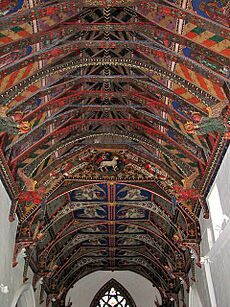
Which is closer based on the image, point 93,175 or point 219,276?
point 219,276

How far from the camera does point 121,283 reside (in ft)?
103

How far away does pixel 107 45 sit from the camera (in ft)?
42.2

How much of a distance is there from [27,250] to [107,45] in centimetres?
1045

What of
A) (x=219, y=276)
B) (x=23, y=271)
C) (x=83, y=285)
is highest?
(x=83, y=285)

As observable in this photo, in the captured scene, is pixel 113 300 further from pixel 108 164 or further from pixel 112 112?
pixel 112 112

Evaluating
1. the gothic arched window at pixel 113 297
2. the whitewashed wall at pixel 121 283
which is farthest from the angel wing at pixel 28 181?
the gothic arched window at pixel 113 297

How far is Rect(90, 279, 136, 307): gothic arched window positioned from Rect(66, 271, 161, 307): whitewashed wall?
0.83 feet

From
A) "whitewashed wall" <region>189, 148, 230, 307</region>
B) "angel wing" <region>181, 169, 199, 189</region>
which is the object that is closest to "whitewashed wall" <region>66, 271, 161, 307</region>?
"whitewashed wall" <region>189, 148, 230, 307</region>

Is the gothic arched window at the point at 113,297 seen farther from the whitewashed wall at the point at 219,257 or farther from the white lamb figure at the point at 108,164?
the white lamb figure at the point at 108,164

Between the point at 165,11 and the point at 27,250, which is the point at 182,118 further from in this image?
the point at 27,250

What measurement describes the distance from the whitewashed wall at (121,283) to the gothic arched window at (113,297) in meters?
0.25

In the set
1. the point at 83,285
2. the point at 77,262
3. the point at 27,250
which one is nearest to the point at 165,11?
the point at 27,250

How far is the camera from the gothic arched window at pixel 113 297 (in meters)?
30.7

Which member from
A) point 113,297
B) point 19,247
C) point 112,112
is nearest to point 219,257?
point 112,112
